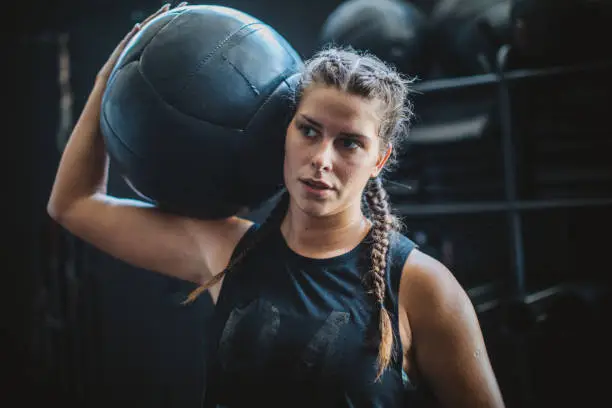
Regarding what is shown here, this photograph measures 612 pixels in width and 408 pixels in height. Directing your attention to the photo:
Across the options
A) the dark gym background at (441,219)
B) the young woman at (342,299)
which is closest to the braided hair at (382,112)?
the young woman at (342,299)

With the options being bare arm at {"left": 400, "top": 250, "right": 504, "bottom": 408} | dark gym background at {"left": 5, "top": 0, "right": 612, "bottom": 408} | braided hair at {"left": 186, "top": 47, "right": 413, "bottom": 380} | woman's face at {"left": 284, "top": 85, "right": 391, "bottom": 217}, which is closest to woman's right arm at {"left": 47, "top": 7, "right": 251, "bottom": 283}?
braided hair at {"left": 186, "top": 47, "right": 413, "bottom": 380}

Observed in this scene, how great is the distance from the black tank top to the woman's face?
0.47ft

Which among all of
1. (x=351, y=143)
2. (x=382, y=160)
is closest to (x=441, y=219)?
(x=382, y=160)

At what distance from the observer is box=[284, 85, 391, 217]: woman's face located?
1.02m

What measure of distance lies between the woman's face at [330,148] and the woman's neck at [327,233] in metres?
0.07

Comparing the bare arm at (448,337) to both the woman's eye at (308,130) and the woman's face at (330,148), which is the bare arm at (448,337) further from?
the woman's eye at (308,130)

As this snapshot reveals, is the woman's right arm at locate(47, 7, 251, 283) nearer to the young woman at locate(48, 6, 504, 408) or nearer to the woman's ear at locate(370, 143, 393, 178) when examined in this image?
the young woman at locate(48, 6, 504, 408)

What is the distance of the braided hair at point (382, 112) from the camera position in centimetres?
103

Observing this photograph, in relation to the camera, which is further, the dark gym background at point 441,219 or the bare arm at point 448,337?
the dark gym background at point 441,219

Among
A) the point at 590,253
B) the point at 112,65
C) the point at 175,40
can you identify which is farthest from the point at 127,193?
the point at 590,253

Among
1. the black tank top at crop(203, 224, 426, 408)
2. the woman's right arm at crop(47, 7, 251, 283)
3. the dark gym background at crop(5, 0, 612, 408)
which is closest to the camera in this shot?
the black tank top at crop(203, 224, 426, 408)

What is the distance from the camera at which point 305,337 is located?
1021 millimetres

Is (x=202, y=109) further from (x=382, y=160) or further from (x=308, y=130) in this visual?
(x=382, y=160)

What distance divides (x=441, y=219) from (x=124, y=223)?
72.6 inches
